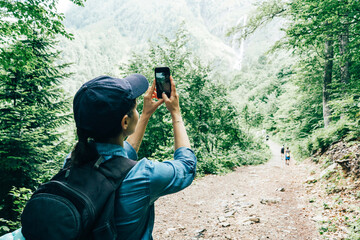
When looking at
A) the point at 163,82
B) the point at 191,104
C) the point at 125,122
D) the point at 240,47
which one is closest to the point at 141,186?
the point at 125,122

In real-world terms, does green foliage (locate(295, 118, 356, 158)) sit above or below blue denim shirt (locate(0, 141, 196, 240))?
below

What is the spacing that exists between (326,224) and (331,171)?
3323 mm

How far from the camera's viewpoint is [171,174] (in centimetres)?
111

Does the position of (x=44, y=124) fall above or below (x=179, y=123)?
below

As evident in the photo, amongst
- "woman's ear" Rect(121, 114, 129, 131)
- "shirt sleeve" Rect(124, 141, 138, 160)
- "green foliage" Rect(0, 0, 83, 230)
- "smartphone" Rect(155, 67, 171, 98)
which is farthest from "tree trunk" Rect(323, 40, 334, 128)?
"woman's ear" Rect(121, 114, 129, 131)

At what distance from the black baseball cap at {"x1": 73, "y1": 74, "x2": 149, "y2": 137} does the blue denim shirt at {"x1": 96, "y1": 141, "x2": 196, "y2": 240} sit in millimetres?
113

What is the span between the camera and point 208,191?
26.3 feet

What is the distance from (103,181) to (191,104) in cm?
1094

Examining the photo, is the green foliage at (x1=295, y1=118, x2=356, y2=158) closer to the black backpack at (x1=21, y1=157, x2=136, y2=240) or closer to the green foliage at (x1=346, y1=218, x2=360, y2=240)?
the green foliage at (x1=346, y1=218, x2=360, y2=240)

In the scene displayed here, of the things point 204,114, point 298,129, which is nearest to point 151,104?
point 204,114

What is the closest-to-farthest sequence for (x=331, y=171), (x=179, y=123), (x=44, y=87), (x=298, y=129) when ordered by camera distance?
1. (x=179, y=123)
2. (x=331, y=171)
3. (x=44, y=87)
4. (x=298, y=129)

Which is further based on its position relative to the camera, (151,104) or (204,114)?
(204,114)

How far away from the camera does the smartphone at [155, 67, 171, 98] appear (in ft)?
5.26

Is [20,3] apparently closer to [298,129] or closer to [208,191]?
[208,191]
